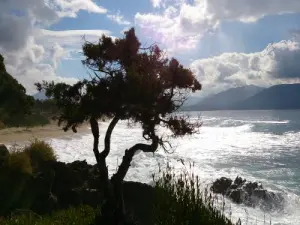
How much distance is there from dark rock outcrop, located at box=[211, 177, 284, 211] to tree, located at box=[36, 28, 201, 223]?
14.0m

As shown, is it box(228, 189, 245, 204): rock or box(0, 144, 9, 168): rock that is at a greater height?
box(0, 144, 9, 168): rock

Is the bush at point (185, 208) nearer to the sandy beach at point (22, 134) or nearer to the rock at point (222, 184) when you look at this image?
the rock at point (222, 184)

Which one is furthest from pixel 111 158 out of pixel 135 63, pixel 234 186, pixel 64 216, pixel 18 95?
pixel 135 63

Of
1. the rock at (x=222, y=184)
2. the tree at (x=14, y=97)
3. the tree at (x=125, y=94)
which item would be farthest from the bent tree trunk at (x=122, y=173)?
the rock at (x=222, y=184)

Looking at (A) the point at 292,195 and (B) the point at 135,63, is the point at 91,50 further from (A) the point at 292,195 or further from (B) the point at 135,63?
(A) the point at 292,195

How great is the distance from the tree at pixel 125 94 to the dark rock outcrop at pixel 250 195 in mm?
14035

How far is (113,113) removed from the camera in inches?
419

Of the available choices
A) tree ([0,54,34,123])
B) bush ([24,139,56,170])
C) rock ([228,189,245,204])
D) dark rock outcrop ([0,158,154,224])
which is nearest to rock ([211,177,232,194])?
rock ([228,189,245,204])

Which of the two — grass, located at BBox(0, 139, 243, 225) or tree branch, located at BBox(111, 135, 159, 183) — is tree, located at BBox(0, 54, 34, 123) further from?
tree branch, located at BBox(111, 135, 159, 183)

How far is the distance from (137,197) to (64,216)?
14.7 feet

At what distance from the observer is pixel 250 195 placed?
2438 centimetres

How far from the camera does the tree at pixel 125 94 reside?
1021 cm

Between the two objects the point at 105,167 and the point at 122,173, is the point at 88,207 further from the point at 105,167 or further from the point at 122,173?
the point at 122,173

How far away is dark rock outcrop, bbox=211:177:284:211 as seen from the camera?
23.8 metres
